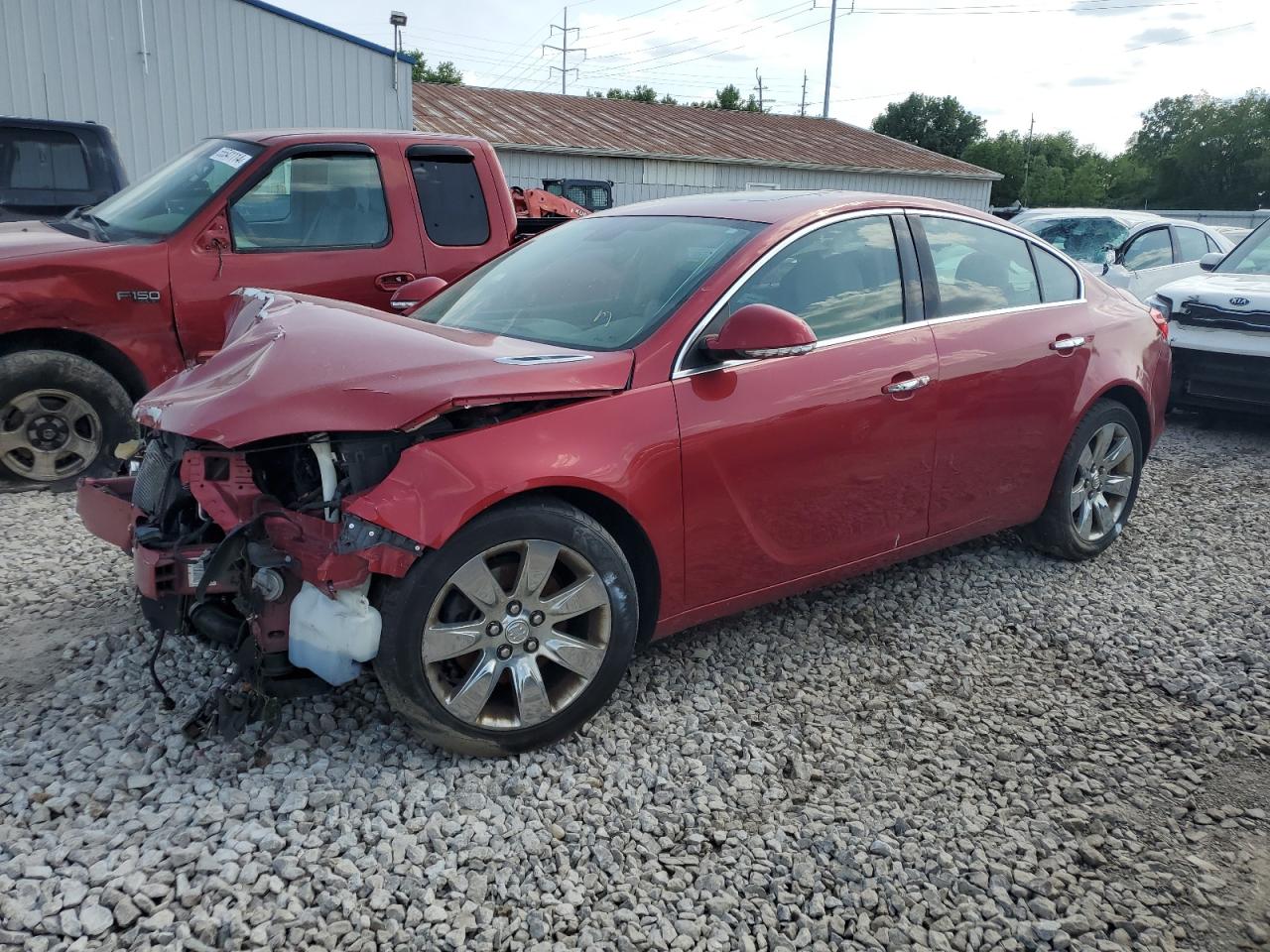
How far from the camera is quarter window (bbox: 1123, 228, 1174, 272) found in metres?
11.0

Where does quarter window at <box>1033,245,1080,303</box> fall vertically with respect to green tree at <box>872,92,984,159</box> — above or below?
below

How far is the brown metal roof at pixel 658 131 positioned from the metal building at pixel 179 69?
27.3 ft

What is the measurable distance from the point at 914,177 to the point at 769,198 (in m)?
35.3

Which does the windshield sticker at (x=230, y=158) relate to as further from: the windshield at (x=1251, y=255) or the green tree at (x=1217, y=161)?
the green tree at (x=1217, y=161)

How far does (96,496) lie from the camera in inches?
130

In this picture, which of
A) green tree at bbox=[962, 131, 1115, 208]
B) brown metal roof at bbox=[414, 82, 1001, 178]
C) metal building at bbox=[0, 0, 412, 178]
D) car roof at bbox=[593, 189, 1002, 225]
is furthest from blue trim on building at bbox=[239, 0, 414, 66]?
green tree at bbox=[962, 131, 1115, 208]

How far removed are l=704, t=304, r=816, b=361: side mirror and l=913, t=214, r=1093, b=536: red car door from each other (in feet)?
3.32

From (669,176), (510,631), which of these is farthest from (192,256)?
(669,176)

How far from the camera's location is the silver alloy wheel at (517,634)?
2.89 meters

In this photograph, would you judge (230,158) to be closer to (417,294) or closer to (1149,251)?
(417,294)

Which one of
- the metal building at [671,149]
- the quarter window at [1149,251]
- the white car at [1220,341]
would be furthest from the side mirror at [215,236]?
the metal building at [671,149]

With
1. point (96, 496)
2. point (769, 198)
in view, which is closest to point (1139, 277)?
point (769, 198)

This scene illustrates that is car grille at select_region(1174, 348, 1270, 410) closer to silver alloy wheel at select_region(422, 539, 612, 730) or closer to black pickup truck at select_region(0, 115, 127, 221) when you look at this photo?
silver alloy wheel at select_region(422, 539, 612, 730)

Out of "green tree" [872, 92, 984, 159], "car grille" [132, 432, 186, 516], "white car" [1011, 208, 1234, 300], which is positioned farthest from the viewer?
"green tree" [872, 92, 984, 159]
